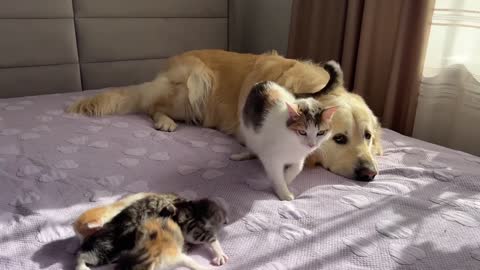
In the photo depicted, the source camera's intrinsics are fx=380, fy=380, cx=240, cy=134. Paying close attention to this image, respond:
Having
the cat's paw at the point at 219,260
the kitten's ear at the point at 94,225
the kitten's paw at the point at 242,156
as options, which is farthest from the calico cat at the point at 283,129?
the kitten's ear at the point at 94,225

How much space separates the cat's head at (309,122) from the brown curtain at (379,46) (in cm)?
107

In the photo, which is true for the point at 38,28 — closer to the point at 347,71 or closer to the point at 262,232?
the point at 347,71

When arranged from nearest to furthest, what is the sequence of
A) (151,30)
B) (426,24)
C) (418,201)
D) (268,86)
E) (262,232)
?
(262,232) → (418,201) → (268,86) → (426,24) → (151,30)

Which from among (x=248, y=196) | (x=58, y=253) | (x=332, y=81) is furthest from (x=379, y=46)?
(x=58, y=253)

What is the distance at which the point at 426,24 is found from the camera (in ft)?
6.72

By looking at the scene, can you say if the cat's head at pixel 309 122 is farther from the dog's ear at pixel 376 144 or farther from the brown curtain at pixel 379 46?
the brown curtain at pixel 379 46

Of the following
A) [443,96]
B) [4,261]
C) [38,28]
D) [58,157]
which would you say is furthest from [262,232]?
[38,28]

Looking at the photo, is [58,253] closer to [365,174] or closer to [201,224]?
[201,224]

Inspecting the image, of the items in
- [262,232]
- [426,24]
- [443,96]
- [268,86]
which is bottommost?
[262,232]

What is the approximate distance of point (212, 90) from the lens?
2.25 metres

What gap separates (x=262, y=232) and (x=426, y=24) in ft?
5.14

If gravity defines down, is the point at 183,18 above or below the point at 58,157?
above

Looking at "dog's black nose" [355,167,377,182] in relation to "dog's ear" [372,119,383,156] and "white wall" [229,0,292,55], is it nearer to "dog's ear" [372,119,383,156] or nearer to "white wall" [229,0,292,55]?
"dog's ear" [372,119,383,156]

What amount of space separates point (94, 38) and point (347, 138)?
2077mm
